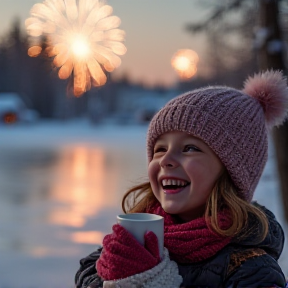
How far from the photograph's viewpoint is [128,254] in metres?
1.65

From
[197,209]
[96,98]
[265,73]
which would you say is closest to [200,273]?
[197,209]

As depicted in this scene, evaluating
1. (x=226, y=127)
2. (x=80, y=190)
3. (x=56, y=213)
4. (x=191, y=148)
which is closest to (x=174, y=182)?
(x=191, y=148)

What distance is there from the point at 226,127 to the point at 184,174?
252mm

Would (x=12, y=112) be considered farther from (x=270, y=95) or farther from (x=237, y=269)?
(x=237, y=269)

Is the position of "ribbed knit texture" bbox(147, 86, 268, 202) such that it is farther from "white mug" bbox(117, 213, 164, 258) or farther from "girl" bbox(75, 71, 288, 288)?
"white mug" bbox(117, 213, 164, 258)

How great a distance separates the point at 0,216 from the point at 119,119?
4413cm

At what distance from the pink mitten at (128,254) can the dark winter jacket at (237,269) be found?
22 cm

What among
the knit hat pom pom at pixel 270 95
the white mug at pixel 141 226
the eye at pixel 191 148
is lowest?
the white mug at pixel 141 226

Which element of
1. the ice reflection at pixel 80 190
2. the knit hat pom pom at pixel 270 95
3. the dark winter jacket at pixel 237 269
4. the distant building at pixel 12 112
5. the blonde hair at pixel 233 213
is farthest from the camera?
the distant building at pixel 12 112

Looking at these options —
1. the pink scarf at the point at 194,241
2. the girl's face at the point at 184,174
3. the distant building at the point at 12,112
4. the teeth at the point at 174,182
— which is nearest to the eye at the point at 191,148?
the girl's face at the point at 184,174

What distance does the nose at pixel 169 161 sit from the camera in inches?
76.9

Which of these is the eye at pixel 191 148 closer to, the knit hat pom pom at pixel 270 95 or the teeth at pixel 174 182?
the teeth at pixel 174 182

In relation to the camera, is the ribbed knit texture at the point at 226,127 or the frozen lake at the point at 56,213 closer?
the ribbed knit texture at the point at 226,127

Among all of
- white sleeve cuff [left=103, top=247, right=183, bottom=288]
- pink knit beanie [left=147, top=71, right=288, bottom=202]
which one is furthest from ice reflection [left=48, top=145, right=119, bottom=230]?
white sleeve cuff [left=103, top=247, right=183, bottom=288]
